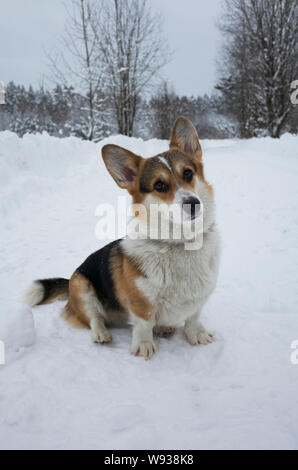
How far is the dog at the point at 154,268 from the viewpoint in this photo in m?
2.03

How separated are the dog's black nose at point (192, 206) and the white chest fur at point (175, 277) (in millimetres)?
311

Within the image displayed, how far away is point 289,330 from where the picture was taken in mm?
2344

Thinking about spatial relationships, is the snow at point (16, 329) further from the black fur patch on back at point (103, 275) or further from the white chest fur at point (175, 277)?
the white chest fur at point (175, 277)

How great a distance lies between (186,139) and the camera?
2480 mm

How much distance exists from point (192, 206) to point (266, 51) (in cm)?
1826

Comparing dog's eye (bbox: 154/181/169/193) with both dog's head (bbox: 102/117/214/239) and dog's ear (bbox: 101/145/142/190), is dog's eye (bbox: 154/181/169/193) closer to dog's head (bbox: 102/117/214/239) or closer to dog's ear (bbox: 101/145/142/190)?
dog's head (bbox: 102/117/214/239)

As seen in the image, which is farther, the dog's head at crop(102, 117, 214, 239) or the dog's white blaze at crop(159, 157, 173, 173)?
the dog's white blaze at crop(159, 157, 173, 173)

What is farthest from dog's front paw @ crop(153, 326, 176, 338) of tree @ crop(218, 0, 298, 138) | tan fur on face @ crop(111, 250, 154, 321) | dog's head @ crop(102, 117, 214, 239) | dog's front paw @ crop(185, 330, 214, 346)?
tree @ crop(218, 0, 298, 138)

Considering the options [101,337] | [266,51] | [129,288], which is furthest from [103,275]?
[266,51]

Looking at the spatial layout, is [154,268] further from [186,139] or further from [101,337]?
[186,139]

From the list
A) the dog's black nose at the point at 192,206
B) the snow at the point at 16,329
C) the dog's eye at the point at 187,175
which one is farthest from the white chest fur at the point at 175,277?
the snow at the point at 16,329

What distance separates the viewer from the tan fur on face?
2055mm

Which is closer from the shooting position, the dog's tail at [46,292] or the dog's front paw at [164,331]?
the dog's front paw at [164,331]

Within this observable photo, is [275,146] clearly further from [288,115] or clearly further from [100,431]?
[100,431]
